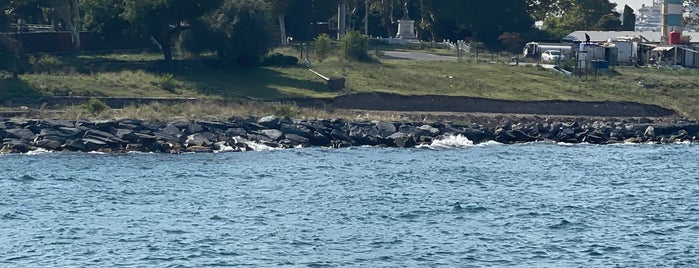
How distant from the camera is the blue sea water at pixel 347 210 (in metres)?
34.1

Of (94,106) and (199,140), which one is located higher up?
(94,106)

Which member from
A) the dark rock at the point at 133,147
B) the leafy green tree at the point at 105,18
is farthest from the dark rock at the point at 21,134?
the leafy green tree at the point at 105,18

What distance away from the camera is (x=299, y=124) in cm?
5919

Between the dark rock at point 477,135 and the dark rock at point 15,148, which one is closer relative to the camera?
the dark rock at point 15,148

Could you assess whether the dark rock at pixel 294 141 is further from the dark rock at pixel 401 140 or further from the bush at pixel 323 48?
the bush at pixel 323 48

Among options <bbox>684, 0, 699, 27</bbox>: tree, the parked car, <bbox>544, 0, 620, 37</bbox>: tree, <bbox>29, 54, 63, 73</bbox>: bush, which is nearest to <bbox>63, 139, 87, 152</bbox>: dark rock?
<bbox>29, 54, 63, 73</bbox>: bush

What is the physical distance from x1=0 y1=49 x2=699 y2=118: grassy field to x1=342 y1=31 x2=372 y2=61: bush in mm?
1079

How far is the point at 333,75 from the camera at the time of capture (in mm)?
73250

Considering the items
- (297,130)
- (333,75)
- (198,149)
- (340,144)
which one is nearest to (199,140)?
(198,149)

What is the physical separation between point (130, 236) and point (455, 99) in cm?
3542

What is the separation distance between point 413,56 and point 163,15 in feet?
74.9

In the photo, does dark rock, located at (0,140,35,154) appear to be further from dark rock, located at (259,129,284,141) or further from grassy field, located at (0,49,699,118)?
grassy field, located at (0,49,699,118)

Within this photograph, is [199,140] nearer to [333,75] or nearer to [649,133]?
[333,75]

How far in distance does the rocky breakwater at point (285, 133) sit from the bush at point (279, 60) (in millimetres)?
14037
